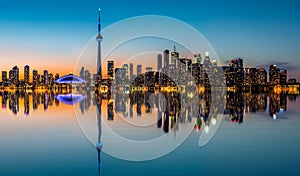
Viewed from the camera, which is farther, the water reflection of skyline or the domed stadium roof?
the domed stadium roof

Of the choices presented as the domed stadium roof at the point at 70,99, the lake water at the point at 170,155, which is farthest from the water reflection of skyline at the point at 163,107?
the lake water at the point at 170,155

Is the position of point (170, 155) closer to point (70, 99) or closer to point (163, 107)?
point (163, 107)

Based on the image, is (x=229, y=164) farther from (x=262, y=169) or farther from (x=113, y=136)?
(x=113, y=136)

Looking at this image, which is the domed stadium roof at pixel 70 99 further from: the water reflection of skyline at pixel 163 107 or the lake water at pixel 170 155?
the lake water at pixel 170 155

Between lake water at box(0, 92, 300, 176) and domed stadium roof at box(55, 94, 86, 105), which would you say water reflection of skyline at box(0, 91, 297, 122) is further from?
lake water at box(0, 92, 300, 176)

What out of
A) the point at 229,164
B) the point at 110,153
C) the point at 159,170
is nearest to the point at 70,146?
→ the point at 110,153

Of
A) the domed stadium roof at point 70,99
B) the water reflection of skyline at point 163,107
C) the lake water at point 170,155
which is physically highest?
the water reflection of skyline at point 163,107

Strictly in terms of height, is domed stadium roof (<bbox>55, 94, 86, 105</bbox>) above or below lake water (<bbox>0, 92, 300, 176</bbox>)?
below

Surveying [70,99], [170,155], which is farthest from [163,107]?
[70,99]

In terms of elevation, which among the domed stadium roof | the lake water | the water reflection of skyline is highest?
the water reflection of skyline

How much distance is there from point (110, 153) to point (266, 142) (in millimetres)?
7356

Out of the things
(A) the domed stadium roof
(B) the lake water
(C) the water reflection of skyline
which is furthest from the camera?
(A) the domed stadium roof

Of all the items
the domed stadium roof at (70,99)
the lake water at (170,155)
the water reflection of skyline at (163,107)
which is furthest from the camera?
the domed stadium roof at (70,99)

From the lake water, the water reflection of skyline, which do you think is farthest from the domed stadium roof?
the lake water
